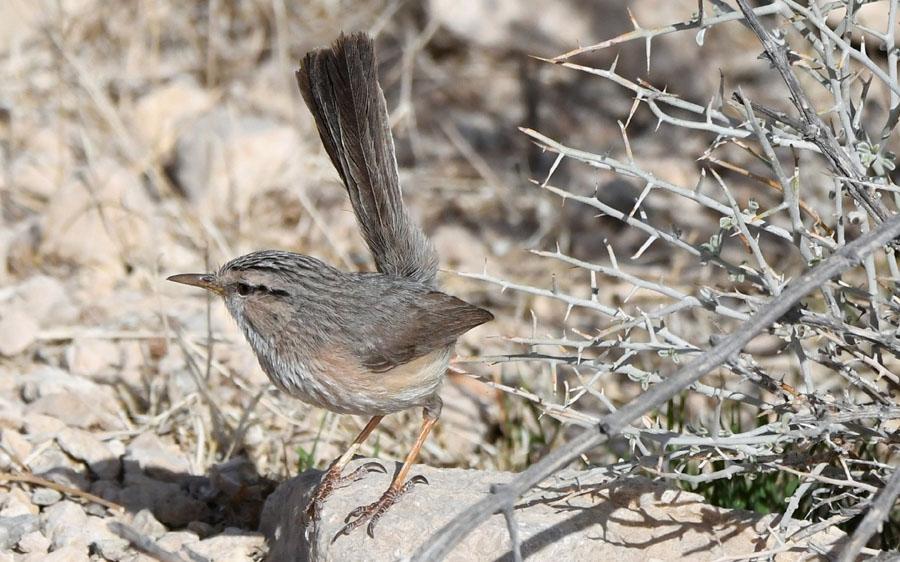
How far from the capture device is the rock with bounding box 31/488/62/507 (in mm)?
4695

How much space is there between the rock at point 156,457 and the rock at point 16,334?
3.48ft

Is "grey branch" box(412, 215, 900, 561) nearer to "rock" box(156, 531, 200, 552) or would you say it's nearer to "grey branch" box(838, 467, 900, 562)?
"grey branch" box(838, 467, 900, 562)

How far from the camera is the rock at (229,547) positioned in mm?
4266

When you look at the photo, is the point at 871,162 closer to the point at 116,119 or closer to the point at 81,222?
the point at 81,222

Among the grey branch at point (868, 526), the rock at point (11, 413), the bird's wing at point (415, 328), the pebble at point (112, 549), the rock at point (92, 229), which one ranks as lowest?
the pebble at point (112, 549)

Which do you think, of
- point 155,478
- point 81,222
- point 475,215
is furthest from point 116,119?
point 155,478

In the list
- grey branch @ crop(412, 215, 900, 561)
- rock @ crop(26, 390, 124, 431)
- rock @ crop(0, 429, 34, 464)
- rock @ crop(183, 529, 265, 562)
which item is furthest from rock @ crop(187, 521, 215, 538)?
grey branch @ crop(412, 215, 900, 561)

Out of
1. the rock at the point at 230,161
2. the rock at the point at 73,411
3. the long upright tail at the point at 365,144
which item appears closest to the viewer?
the long upright tail at the point at 365,144

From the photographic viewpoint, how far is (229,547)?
4316 millimetres

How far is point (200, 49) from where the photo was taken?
9133 mm

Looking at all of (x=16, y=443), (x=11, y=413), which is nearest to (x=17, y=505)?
(x=16, y=443)

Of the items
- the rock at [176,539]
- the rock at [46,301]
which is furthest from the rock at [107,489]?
the rock at [46,301]

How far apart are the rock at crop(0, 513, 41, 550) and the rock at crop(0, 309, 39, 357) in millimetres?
1636

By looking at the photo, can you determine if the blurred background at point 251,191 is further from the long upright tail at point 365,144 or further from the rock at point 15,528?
the long upright tail at point 365,144
